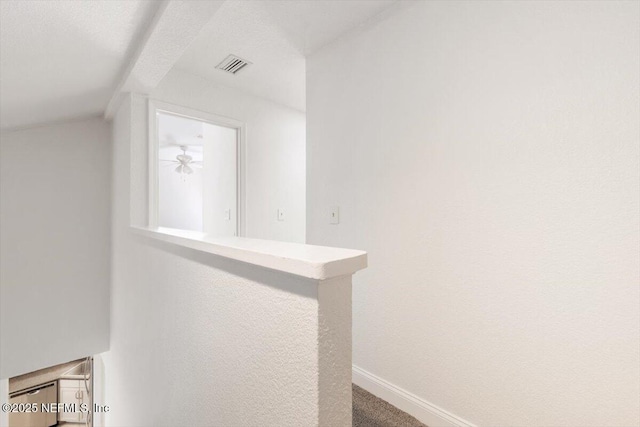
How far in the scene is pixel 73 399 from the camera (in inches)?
151

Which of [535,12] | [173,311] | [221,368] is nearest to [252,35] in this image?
[535,12]

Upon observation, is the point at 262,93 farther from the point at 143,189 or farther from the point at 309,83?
the point at 143,189

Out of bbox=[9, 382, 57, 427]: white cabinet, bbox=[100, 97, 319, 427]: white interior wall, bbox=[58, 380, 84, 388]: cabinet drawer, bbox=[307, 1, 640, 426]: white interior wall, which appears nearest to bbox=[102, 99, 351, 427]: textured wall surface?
bbox=[100, 97, 319, 427]: white interior wall

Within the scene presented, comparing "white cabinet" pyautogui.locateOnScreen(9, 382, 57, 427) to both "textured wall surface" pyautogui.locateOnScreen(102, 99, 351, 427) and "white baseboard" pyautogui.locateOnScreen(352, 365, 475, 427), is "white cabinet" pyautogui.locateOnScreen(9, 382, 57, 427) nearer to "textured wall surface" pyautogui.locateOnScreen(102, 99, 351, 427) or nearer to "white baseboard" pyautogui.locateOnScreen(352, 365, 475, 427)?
"textured wall surface" pyautogui.locateOnScreen(102, 99, 351, 427)

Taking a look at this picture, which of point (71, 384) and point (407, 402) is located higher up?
point (407, 402)

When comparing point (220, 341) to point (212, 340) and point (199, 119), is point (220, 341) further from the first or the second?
point (199, 119)

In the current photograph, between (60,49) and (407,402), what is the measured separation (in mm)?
2590

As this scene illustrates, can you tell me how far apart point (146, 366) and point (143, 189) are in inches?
47.5

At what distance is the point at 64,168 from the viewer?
8.59 ft

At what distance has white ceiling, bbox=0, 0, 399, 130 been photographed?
1260mm

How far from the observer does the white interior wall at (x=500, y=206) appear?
1.04m

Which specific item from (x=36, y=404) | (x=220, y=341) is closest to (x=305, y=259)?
(x=220, y=341)

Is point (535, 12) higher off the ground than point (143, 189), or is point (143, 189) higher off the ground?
point (535, 12)

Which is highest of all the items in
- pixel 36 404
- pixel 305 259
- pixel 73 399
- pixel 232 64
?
pixel 232 64
